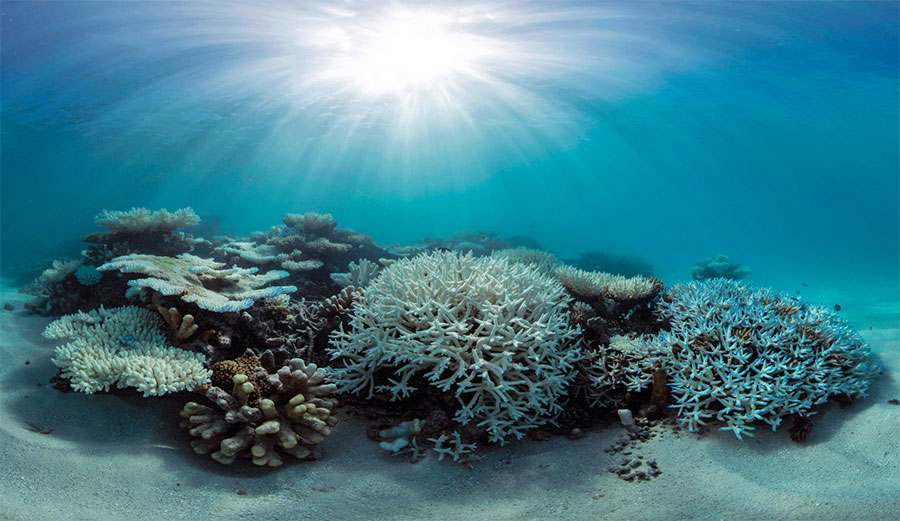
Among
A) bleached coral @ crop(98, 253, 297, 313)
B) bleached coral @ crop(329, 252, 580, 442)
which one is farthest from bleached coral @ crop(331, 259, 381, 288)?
bleached coral @ crop(329, 252, 580, 442)

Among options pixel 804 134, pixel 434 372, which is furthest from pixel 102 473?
pixel 804 134

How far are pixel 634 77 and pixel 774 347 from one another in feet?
74.5

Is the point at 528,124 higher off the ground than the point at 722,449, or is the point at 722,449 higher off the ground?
the point at 528,124

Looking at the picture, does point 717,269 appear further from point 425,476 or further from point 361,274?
point 425,476

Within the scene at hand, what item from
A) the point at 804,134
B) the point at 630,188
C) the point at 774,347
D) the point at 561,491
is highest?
the point at 630,188

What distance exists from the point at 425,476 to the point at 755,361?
3.19 meters

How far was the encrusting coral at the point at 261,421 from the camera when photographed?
3.21 m

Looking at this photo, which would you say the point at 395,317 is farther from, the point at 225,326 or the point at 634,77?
the point at 634,77

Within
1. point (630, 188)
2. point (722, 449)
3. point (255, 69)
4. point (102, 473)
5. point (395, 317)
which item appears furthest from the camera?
Result: point (630, 188)

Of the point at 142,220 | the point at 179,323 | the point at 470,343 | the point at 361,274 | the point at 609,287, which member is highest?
the point at 142,220

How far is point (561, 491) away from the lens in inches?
120

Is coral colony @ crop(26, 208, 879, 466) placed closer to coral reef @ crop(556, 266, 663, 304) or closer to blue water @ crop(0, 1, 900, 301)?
coral reef @ crop(556, 266, 663, 304)

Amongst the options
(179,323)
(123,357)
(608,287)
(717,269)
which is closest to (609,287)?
(608,287)

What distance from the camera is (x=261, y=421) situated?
3.37 meters
